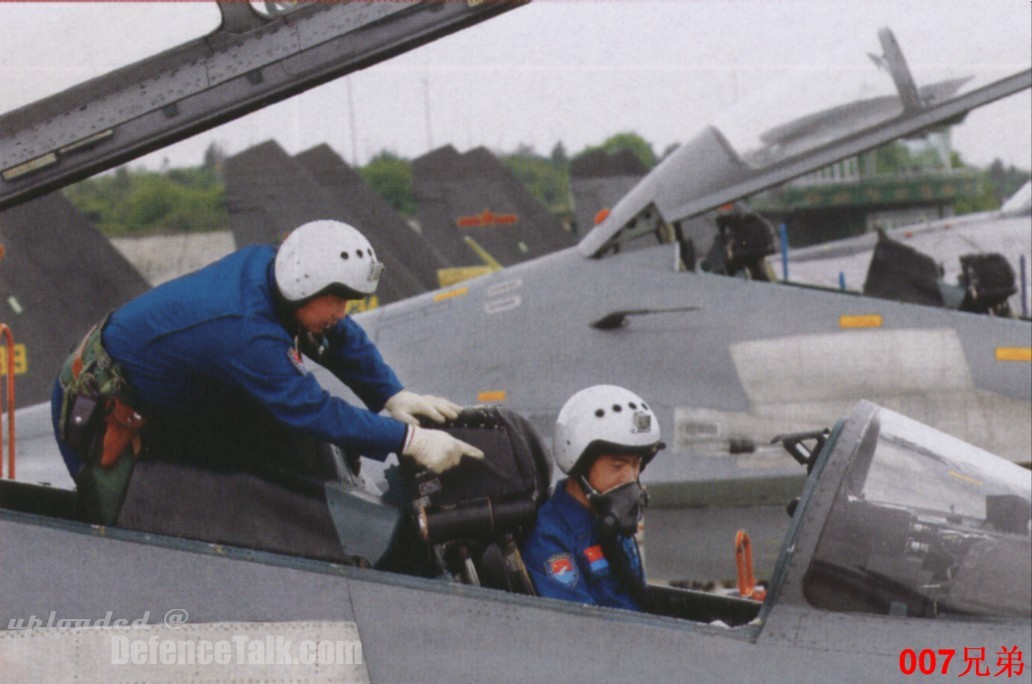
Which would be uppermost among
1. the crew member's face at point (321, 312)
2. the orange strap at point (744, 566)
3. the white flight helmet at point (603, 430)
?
the crew member's face at point (321, 312)

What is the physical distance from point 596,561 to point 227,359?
100 cm

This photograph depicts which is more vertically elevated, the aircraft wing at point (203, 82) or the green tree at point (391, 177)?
the green tree at point (391, 177)

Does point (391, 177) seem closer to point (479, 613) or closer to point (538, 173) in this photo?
point (538, 173)

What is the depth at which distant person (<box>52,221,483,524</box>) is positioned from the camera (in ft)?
8.14

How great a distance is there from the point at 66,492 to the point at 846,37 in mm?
4524

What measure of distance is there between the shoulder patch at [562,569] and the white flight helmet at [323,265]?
771mm

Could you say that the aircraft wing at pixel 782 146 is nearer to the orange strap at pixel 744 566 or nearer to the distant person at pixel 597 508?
the orange strap at pixel 744 566

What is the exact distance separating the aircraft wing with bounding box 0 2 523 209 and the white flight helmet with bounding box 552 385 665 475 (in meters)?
1.00

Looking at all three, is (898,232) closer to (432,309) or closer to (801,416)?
(801,416)

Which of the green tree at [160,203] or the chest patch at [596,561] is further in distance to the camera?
the green tree at [160,203]

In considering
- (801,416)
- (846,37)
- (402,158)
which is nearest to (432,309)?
(801,416)

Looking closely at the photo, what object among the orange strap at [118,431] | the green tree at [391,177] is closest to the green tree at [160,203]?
the green tree at [391,177]

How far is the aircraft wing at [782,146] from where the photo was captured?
5602mm

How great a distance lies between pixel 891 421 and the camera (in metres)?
2.62
